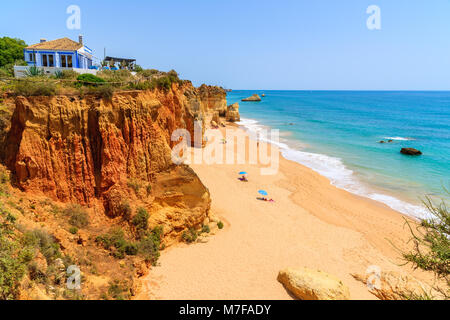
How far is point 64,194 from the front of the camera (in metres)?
11.0

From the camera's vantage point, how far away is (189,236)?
1340 cm

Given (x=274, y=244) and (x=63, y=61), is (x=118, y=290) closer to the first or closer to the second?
(x=274, y=244)

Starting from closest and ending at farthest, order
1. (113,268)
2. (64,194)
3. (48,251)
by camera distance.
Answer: (48,251), (113,268), (64,194)

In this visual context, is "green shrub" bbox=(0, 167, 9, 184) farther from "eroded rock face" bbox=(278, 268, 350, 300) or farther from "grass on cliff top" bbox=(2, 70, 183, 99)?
"eroded rock face" bbox=(278, 268, 350, 300)

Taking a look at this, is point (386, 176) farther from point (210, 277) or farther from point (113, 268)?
point (113, 268)

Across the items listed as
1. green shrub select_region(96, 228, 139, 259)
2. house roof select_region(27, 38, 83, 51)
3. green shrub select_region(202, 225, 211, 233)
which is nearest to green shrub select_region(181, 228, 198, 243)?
green shrub select_region(202, 225, 211, 233)

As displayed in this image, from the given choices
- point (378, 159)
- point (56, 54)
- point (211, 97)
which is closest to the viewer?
point (56, 54)

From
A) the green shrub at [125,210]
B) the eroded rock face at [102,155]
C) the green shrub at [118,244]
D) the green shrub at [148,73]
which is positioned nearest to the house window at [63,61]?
the green shrub at [148,73]

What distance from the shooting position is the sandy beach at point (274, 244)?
10891mm

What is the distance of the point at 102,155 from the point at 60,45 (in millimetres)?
13917

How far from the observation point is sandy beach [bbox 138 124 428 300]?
1089cm

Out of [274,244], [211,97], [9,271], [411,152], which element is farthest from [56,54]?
[411,152]
